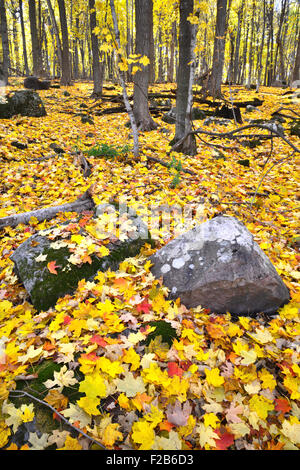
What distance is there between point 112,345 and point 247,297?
1.32m

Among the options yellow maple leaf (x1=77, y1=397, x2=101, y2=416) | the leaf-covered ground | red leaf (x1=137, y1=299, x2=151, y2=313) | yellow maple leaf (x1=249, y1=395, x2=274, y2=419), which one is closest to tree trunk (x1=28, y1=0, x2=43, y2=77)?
the leaf-covered ground

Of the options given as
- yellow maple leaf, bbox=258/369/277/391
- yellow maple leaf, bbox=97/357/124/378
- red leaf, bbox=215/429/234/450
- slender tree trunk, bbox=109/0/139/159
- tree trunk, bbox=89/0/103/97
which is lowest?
red leaf, bbox=215/429/234/450

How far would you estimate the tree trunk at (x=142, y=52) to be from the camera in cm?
682

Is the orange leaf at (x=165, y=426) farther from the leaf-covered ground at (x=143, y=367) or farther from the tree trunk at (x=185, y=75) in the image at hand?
the tree trunk at (x=185, y=75)

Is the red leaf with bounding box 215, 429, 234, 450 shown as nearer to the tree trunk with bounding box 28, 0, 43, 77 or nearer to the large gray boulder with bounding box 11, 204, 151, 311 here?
the large gray boulder with bounding box 11, 204, 151, 311

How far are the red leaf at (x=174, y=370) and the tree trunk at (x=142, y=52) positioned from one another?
6.29 meters

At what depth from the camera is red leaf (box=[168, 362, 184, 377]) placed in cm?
181

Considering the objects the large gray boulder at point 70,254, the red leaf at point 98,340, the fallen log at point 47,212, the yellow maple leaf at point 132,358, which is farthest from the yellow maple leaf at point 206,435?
the fallen log at point 47,212

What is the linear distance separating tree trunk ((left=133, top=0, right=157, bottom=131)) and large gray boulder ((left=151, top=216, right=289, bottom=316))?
5.23 metres

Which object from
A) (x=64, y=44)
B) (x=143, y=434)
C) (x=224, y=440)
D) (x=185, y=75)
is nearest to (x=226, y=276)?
(x=224, y=440)

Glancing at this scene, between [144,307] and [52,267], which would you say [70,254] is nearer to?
[52,267]

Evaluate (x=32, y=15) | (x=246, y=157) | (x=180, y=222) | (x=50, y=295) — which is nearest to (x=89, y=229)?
(x=50, y=295)

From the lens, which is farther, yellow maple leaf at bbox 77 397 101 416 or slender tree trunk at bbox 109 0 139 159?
slender tree trunk at bbox 109 0 139 159

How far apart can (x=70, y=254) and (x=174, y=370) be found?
1.63 metres
